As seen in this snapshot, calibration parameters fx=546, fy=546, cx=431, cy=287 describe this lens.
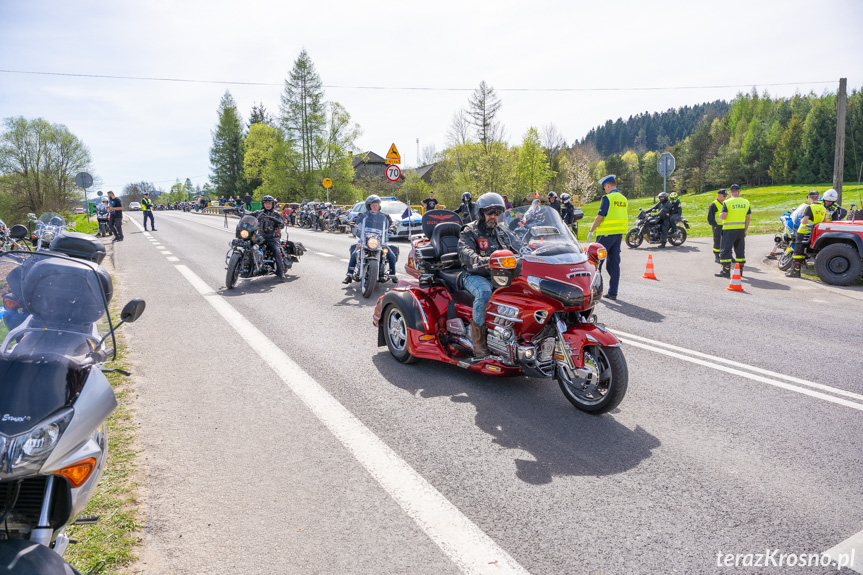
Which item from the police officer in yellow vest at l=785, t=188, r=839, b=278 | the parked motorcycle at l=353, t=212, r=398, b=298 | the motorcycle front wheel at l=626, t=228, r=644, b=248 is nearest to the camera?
the parked motorcycle at l=353, t=212, r=398, b=298

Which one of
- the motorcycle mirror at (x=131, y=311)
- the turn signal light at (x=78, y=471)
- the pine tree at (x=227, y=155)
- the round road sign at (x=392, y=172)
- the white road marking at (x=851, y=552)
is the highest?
the pine tree at (x=227, y=155)

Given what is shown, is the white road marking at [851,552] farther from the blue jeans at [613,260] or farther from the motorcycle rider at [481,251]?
the blue jeans at [613,260]

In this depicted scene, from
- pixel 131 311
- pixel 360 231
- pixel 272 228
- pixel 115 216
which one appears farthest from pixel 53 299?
pixel 115 216

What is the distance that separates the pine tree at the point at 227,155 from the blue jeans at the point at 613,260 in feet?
270

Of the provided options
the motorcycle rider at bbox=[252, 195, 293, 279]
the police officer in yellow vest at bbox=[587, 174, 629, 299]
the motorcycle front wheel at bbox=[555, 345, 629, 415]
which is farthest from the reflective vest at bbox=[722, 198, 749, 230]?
the motorcycle rider at bbox=[252, 195, 293, 279]

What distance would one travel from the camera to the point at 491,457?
3793 mm

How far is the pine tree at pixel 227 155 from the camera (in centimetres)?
8494

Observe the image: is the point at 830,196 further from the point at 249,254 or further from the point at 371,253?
the point at 249,254

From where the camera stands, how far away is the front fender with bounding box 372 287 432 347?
5.69 m

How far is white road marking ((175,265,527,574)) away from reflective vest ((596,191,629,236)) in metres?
6.57

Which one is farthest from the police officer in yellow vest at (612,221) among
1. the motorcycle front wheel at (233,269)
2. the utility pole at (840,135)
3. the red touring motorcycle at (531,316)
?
the utility pole at (840,135)

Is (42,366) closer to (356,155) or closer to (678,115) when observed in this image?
(356,155)

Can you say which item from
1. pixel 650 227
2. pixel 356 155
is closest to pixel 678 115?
pixel 356 155

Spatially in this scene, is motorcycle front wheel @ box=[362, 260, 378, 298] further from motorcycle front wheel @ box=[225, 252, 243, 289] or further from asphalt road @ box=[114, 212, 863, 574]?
motorcycle front wheel @ box=[225, 252, 243, 289]
